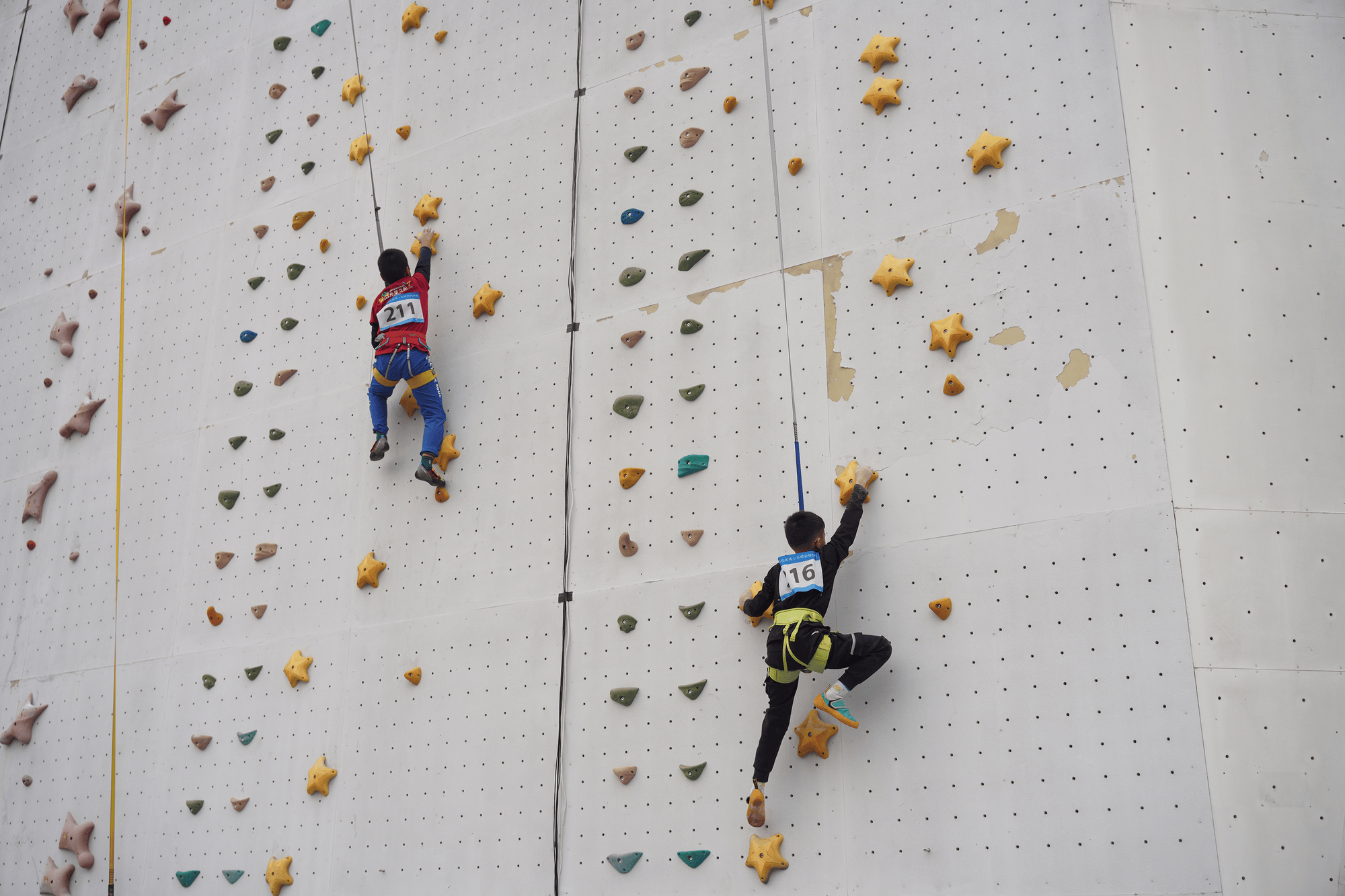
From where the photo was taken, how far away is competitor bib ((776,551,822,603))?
3.50m

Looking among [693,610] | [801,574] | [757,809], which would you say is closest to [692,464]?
[693,610]

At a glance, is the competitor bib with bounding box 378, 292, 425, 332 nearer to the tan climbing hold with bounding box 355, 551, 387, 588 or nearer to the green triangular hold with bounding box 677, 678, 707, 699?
the tan climbing hold with bounding box 355, 551, 387, 588

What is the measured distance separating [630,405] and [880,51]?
1.74 metres

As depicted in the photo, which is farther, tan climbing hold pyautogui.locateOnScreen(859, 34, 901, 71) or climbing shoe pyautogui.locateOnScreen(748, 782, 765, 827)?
tan climbing hold pyautogui.locateOnScreen(859, 34, 901, 71)

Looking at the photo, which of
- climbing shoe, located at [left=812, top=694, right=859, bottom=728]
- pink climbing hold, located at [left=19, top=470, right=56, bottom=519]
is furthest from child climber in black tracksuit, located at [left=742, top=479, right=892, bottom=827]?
pink climbing hold, located at [left=19, top=470, right=56, bottom=519]

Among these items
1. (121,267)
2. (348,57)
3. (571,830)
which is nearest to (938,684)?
(571,830)

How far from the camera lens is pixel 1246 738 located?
3.14 metres

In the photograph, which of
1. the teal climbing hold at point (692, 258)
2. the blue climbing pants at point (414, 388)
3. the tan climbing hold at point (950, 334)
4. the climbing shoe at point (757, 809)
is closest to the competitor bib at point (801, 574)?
the climbing shoe at point (757, 809)

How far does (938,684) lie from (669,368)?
1669 millimetres

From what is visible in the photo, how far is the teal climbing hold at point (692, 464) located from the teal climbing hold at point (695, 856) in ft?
4.59

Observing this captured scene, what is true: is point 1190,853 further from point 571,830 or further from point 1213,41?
point 1213,41

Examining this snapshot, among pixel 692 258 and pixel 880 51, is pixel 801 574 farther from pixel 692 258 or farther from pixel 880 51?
pixel 880 51

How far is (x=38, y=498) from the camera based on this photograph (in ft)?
20.4

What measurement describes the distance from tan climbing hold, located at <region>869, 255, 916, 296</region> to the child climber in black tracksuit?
87 centimetres
